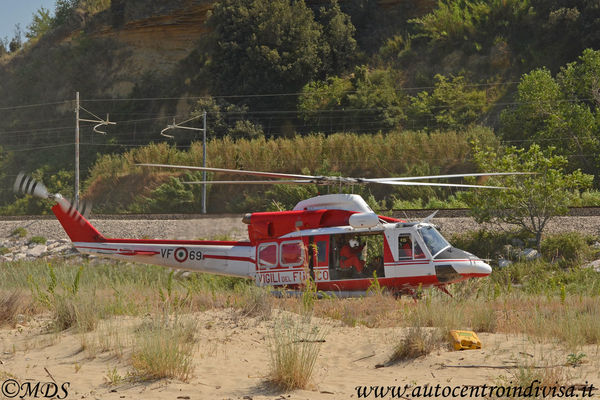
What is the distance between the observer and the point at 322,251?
13.7 meters

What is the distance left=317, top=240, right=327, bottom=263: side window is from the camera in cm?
1367

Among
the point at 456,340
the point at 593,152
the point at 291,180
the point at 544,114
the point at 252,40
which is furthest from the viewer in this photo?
the point at 252,40

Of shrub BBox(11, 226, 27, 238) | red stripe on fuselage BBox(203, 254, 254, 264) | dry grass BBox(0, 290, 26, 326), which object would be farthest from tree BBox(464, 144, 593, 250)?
shrub BBox(11, 226, 27, 238)

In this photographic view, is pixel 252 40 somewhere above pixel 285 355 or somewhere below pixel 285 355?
above

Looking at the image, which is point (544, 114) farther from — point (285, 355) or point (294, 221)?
point (285, 355)

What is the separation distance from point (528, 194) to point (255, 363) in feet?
48.2

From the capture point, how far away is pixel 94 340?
29.4 feet

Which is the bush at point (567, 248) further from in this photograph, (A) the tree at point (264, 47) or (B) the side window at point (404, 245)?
(A) the tree at point (264, 47)

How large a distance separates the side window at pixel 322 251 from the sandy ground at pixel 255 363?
3633mm

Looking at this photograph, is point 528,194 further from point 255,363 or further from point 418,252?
point 255,363

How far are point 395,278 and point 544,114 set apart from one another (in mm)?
22172

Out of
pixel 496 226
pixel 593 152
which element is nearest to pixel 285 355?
pixel 496 226

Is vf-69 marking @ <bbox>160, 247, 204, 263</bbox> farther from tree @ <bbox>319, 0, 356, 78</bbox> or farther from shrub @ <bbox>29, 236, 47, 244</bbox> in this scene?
tree @ <bbox>319, 0, 356, 78</bbox>

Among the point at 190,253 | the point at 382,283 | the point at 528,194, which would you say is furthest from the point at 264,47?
the point at 382,283
